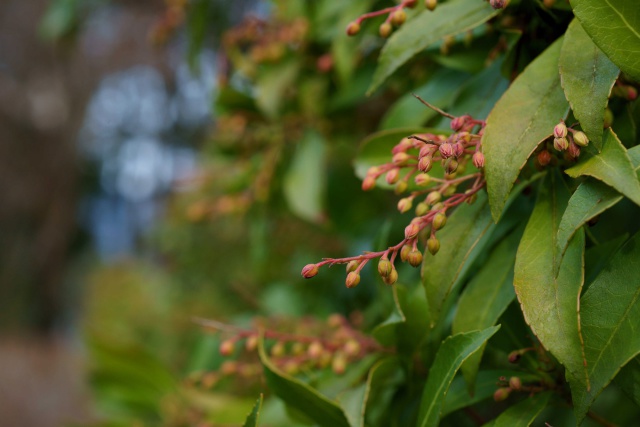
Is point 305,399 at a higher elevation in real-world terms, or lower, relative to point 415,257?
lower

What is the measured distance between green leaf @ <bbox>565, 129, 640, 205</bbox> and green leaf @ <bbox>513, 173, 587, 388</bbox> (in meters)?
0.05

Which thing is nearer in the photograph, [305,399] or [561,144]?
[561,144]

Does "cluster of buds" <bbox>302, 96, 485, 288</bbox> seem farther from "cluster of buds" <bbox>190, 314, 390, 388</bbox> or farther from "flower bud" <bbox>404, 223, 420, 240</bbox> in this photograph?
"cluster of buds" <bbox>190, 314, 390, 388</bbox>

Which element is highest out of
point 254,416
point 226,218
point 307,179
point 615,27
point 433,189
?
point 615,27

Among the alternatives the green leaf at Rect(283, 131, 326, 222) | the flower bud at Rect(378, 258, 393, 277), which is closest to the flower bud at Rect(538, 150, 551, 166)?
the flower bud at Rect(378, 258, 393, 277)

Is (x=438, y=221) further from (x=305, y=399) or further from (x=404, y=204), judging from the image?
(x=305, y=399)

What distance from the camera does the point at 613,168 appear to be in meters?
0.38

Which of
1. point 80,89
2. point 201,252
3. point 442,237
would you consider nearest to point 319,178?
point 442,237

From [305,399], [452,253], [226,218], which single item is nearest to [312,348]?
[305,399]

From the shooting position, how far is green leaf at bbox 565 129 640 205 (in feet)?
1.18

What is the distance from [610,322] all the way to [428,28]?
0.26 meters

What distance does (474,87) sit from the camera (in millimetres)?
591

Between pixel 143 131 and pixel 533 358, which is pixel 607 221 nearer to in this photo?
pixel 533 358

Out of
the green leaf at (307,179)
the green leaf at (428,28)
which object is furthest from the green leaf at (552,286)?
the green leaf at (307,179)
